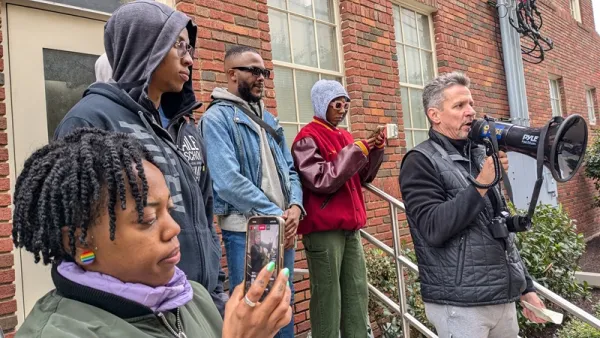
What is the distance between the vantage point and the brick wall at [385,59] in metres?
3.57

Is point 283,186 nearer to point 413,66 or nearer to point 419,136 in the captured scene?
point 419,136

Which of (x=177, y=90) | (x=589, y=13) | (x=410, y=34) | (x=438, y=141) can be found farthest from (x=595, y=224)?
(x=177, y=90)

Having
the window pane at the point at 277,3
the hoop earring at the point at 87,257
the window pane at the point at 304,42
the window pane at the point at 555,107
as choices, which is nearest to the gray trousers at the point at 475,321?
the hoop earring at the point at 87,257

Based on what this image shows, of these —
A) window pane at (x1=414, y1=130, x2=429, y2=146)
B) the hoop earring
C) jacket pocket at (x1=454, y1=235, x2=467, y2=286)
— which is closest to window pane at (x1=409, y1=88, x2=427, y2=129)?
window pane at (x1=414, y1=130, x2=429, y2=146)

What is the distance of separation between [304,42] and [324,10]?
18.7 inches

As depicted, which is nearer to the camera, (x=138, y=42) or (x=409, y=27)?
(x=138, y=42)

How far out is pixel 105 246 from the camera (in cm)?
92

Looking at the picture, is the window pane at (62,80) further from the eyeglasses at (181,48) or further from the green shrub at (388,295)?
the green shrub at (388,295)

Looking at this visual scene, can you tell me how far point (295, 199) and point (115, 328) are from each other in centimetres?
169

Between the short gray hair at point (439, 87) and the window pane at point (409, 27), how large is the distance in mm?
3520

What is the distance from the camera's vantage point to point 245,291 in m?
1.02

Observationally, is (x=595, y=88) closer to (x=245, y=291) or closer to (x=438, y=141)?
(x=438, y=141)

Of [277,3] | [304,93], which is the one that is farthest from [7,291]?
[277,3]

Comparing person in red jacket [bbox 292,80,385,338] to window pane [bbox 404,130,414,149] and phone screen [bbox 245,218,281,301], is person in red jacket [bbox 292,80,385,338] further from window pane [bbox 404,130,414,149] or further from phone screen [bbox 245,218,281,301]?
window pane [bbox 404,130,414,149]
